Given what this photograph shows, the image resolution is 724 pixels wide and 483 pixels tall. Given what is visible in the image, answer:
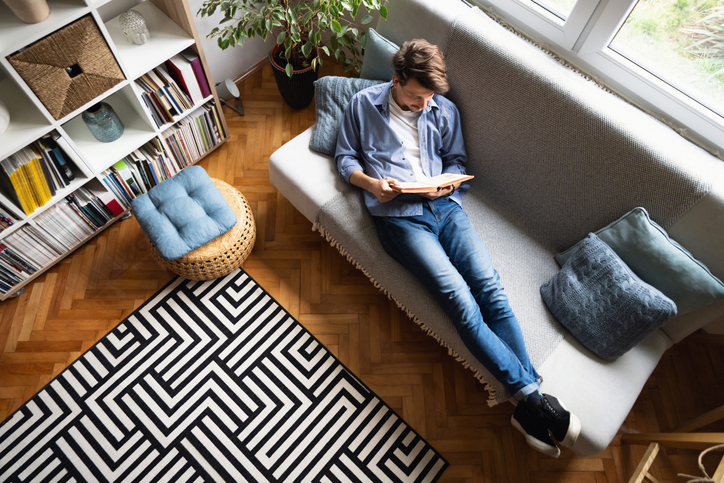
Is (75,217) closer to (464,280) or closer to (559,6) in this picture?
(464,280)

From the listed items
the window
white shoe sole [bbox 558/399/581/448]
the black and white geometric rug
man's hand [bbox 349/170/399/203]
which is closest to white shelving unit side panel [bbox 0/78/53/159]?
the black and white geometric rug

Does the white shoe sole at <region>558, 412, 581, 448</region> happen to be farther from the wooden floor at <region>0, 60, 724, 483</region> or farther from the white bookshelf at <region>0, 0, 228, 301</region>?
the white bookshelf at <region>0, 0, 228, 301</region>

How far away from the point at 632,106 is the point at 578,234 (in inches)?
20.3

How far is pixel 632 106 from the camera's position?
173cm

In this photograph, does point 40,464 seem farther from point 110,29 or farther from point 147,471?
point 110,29

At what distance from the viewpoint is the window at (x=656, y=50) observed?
161cm

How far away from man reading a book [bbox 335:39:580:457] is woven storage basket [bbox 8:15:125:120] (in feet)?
2.98

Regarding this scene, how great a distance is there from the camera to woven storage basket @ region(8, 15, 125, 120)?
4.83 ft

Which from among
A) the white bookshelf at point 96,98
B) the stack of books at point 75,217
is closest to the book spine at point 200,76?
the white bookshelf at point 96,98

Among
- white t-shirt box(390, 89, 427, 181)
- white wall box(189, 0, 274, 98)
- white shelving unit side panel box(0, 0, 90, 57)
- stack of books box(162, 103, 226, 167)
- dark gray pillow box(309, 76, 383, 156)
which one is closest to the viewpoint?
white shelving unit side panel box(0, 0, 90, 57)

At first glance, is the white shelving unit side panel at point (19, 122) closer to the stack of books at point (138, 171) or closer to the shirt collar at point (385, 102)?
the stack of books at point (138, 171)

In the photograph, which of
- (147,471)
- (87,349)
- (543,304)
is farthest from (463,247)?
(87,349)

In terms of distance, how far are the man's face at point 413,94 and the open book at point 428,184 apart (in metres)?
0.27

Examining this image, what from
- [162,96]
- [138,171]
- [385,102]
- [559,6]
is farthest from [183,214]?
[559,6]
